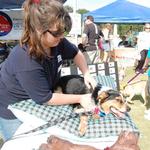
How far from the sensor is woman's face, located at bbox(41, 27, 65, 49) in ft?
6.45

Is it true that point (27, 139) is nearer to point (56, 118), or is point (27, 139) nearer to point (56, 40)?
point (56, 118)

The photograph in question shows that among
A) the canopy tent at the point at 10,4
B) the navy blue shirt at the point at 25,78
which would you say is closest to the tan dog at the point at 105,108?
the navy blue shirt at the point at 25,78

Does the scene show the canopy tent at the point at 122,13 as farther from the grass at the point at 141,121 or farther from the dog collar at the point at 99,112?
the dog collar at the point at 99,112

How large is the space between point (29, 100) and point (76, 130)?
322 mm

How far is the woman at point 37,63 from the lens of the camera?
1967mm

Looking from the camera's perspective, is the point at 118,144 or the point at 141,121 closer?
the point at 118,144

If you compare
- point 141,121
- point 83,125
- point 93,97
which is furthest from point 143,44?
point 83,125

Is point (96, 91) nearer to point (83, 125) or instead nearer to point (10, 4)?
point (83, 125)

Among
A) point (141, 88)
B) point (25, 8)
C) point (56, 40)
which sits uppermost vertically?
point (25, 8)

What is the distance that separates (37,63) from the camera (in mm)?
2059

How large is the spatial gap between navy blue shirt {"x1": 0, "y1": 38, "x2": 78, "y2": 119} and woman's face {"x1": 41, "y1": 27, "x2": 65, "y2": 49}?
4.4 inches

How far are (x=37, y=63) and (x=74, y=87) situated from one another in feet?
1.38

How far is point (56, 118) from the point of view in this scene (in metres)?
2.07

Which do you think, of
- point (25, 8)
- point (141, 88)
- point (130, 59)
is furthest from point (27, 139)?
point (130, 59)
